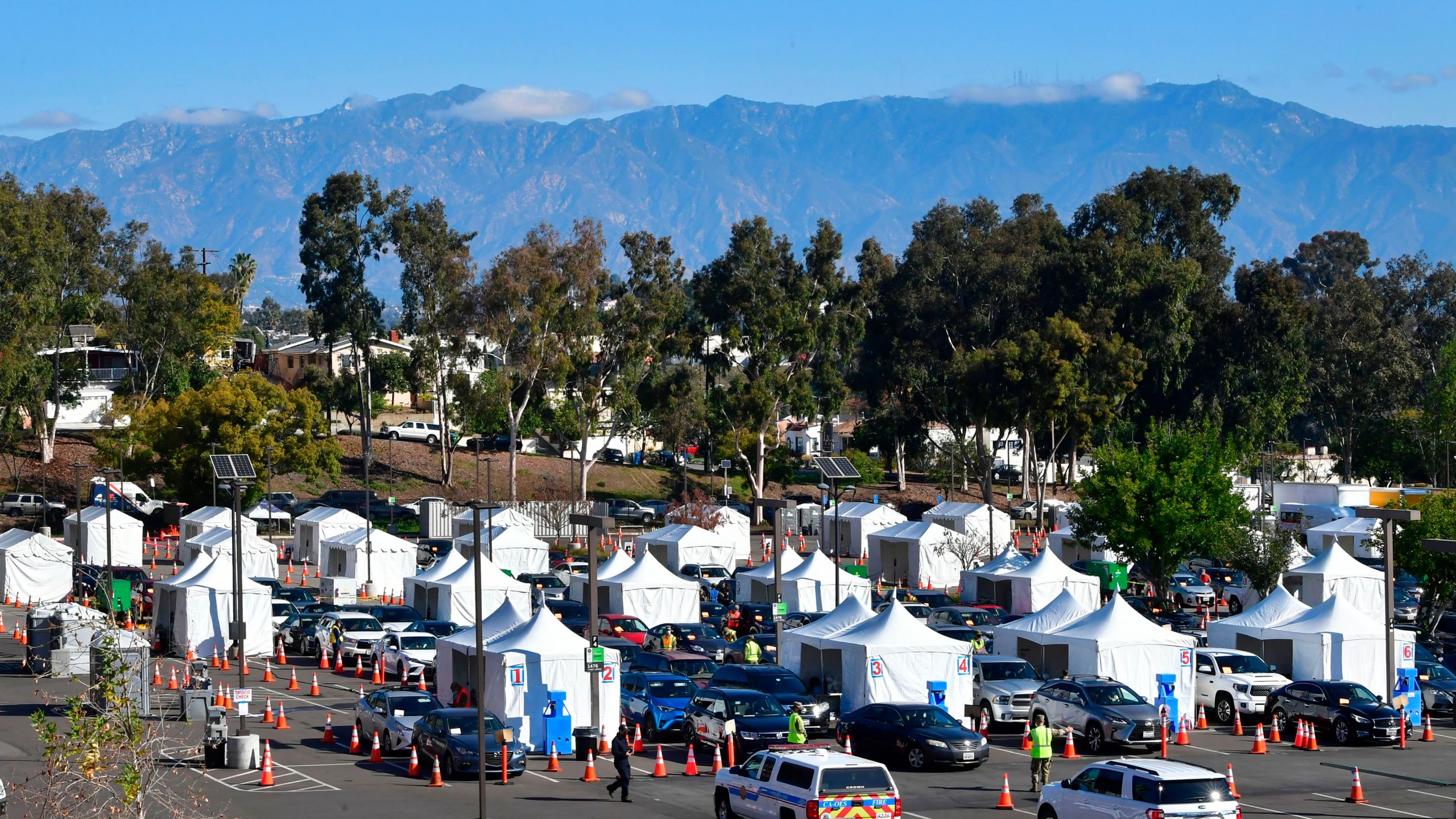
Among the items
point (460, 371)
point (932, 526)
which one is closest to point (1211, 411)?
point (932, 526)

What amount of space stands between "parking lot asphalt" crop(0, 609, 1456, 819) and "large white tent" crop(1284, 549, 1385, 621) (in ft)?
58.0

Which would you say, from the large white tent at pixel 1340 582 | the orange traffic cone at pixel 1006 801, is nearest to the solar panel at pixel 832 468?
the large white tent at pixel 1340 582

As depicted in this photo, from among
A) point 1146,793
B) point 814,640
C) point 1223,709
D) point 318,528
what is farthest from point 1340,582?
point 318,528

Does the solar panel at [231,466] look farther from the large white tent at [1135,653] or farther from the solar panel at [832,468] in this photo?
the large white tent at [1135,653]

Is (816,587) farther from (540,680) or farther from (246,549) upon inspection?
(540,680)

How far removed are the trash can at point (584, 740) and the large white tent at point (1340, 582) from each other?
94.5 ft

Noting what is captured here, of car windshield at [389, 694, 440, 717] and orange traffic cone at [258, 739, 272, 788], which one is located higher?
car windshield at [389, 694, 440, 717]

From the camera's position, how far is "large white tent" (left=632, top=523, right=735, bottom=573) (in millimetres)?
60688

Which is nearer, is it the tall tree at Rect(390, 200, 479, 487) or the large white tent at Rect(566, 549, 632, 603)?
the large white tent at Rect(566, 549, 632, 603)

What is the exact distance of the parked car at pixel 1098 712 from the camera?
95.4 feet

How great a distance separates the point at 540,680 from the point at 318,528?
1374 inches

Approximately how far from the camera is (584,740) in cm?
2836

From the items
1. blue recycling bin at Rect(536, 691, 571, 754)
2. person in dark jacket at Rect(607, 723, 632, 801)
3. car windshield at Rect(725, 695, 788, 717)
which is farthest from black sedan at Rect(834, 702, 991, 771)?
person in dark jacket at Rect(607, 723, 632, 801)

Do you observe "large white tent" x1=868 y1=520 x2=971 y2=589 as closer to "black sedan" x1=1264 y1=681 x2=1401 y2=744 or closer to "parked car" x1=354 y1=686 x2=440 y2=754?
"black sedan" x1=1264 y1=681 x2=1401 y2=744
